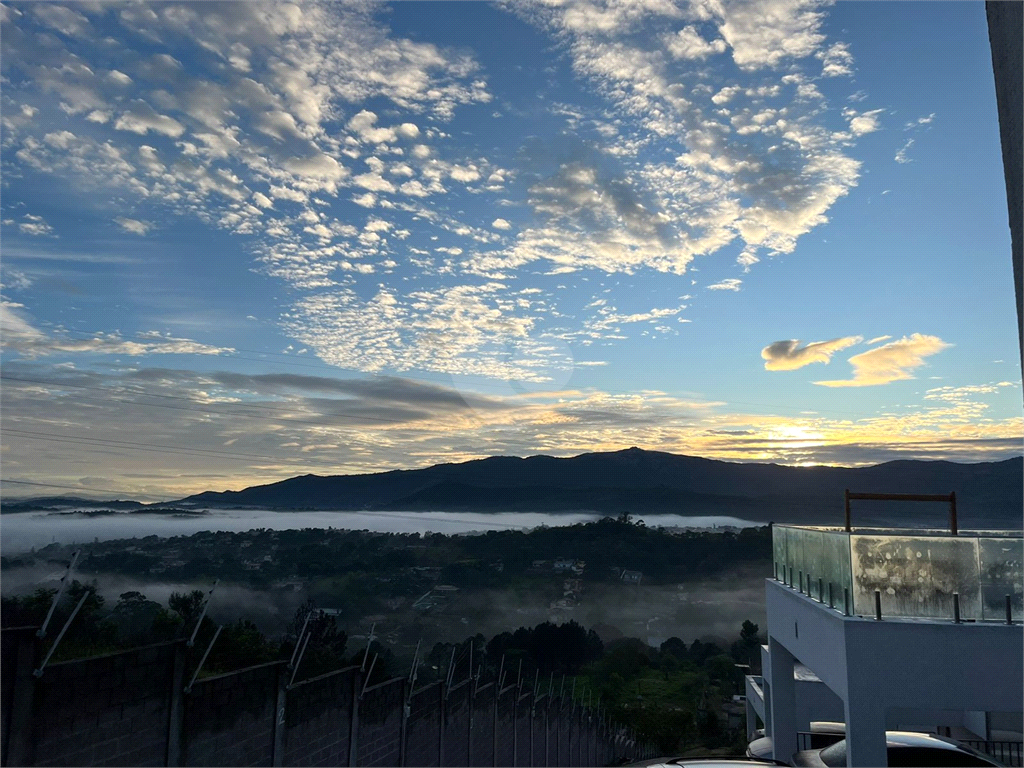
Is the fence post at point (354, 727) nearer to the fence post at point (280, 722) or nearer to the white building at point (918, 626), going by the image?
the fence post at point (280, 722)

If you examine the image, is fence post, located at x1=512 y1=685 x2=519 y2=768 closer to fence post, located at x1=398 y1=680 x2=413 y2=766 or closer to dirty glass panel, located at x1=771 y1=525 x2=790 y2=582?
fence post, located at x1=398 y1=680 x2=413 y2=766

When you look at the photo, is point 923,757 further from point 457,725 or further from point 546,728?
point 546,728

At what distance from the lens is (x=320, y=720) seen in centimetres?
1288

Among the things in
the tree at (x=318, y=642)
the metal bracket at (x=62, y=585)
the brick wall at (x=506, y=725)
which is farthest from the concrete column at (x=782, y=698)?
the metal bracket at (x=62, y=585)

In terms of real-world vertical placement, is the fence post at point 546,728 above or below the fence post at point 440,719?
below

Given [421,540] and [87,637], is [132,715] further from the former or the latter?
[421,540]

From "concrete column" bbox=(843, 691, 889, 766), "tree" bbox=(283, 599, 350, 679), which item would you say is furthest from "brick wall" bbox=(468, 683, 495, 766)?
"concrete column" bbox=(843, 691, 889, 766)

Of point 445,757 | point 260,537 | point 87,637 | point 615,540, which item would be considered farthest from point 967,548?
point 615,540

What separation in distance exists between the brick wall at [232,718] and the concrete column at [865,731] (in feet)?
29.5

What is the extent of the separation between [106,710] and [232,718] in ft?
7.28

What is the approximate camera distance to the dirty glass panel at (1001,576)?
11.2m

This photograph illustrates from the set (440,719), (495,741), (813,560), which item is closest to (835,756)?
(813,560)

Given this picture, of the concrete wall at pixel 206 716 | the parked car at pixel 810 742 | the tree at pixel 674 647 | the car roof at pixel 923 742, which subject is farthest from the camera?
the tree at pixel 674 647

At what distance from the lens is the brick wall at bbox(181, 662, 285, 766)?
34.9 ft
